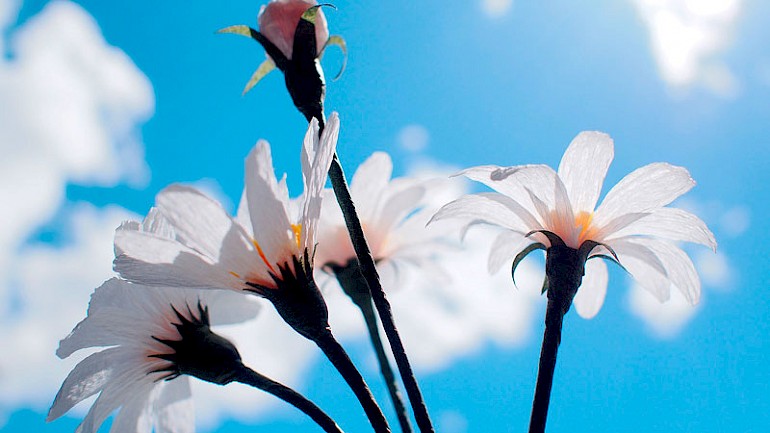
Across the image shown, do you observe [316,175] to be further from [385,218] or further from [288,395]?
[385,218]

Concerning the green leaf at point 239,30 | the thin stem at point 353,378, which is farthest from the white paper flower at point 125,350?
the green leaf at point 239,30

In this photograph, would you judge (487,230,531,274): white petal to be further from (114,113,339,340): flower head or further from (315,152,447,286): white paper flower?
(114,113,339,340): flower head

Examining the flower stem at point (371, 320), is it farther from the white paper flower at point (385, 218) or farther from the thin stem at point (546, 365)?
the thin stem at point (546, 365)

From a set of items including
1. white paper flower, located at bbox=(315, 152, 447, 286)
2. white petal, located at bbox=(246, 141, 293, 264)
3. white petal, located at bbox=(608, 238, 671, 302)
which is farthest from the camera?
white paper flower, located at bbox=(315, 152, 447, 286)

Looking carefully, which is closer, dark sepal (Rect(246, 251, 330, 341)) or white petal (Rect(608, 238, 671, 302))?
dark sepal (Rect(246, 251, 330, 341))

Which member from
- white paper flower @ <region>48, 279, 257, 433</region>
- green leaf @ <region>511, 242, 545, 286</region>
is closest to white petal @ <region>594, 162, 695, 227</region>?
green leaf @ <region>511, 242, 545, 286</region>

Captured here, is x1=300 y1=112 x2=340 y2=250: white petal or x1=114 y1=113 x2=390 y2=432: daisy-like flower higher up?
x1=300 y1=112 x2=340 y2=250: white petal

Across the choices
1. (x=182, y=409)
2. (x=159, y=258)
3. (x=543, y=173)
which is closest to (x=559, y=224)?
(x=543, y=173)
